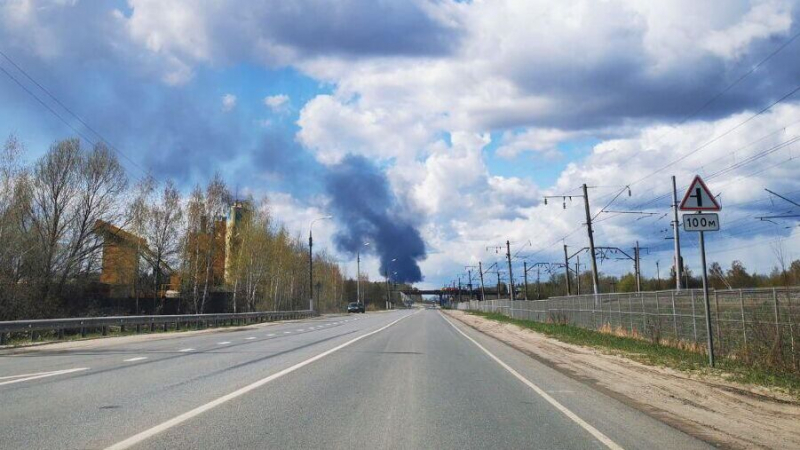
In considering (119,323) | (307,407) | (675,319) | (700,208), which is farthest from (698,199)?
(119,323)

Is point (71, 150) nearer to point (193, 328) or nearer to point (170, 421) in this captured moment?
point (193, 328)

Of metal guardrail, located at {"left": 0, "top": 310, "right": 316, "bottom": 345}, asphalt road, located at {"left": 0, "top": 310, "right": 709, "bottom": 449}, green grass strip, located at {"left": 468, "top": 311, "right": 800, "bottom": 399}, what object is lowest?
green grass strip, located at {"left": 468, "top": 311, "right": 800, "bottom": 399}

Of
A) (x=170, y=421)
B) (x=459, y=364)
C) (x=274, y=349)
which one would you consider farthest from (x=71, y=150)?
(x=170, y=421)

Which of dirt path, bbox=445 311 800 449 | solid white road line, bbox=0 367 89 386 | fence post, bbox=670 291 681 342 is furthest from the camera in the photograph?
fence post, bbox=670 291 681 342

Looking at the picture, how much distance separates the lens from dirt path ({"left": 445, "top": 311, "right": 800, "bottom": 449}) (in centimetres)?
824

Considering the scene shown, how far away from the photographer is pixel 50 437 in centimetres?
732

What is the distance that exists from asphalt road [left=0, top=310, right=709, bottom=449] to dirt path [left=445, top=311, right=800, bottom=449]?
53 cm

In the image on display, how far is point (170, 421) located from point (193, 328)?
34958 millimetres

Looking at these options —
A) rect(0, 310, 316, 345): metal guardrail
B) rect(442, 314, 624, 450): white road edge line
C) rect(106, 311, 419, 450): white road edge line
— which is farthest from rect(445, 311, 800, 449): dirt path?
rect(0, 310, 316, 345): metal guardrail

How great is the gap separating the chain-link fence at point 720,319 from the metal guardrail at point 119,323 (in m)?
23.4

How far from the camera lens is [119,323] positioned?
102 ft

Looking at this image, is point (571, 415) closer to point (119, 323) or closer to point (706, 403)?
point (706, 403)

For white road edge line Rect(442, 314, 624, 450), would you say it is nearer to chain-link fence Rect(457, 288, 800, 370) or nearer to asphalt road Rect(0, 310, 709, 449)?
asphalt road Rect(0, 310, 709, 449)

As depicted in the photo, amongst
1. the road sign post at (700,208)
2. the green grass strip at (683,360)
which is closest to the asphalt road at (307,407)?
the green grass strip at (683,360)
